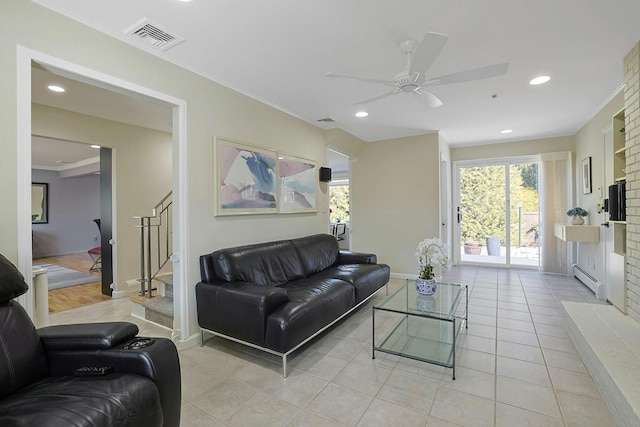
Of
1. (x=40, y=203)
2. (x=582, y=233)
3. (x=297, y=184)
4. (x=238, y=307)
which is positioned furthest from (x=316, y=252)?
(x=40, y=203)

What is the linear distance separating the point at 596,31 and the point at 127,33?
137 inches

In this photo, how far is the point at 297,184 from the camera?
413 cm

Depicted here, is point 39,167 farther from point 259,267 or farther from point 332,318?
point 332,318

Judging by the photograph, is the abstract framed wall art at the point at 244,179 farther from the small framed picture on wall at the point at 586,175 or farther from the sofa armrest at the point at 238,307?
the small framed picture on wall at the point at 586,175

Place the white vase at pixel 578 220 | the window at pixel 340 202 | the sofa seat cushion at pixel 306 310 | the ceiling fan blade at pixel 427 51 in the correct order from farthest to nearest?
the window at pixel 340 202 → the white vase at pixel 578 220 → the sofa seat cushion at pixel 306 310 → the ceiling fan blade at pixel 427 51

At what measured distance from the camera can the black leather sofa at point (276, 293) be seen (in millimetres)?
2291

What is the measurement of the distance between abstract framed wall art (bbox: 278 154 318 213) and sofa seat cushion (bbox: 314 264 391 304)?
98 centimetres

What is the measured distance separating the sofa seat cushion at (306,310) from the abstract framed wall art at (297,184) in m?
1.16

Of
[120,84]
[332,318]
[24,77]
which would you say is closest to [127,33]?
[120,84]

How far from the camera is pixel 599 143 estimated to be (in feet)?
13.3

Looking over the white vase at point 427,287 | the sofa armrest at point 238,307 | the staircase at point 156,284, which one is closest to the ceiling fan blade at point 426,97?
the white vase at point 427,287

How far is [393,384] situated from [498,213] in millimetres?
5120

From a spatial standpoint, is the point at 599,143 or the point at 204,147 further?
the point at 599,143

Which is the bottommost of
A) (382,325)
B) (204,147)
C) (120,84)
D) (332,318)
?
(382,325)
